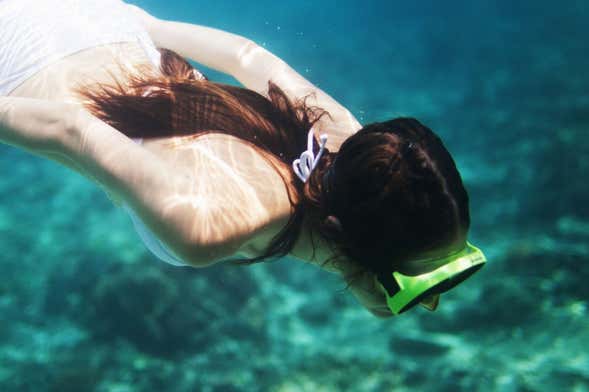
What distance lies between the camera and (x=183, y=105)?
181 cm

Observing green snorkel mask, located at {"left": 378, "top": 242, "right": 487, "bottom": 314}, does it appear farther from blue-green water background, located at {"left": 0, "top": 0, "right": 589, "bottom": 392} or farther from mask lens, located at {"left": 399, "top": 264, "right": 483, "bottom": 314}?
blue-green water background, located at {"left": 0, "top": 0, "right": 589, "bottom": 392}

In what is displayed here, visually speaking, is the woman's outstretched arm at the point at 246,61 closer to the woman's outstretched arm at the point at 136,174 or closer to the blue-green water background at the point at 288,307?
the woman's outstretched arm at the point at 136,174

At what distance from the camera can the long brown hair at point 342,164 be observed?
144 centimetres

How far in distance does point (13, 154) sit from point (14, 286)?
285 cm

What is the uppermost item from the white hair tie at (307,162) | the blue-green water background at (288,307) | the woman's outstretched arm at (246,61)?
the woman's outstretched arm at (246,61)

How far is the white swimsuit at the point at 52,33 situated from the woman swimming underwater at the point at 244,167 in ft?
0.04

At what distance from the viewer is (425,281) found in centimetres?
162

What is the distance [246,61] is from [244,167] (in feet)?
3.60

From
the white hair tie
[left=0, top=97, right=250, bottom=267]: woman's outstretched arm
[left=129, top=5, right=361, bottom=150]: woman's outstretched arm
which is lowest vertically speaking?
[left=0, top=97, right=250, bottom=267]: woman's outstretched arm

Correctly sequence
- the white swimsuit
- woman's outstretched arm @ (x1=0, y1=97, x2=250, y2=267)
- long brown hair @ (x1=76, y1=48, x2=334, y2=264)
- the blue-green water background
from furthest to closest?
the blue-green water background < the white swimsuit < long brown hair @ (x1=76, y1=48, x2=334, y2=264) < woman's outstretched arm @ (x1=0, y1=97, x2=250, y2=267)

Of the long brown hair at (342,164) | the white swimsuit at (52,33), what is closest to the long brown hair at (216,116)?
the long brown hair at (342,164)

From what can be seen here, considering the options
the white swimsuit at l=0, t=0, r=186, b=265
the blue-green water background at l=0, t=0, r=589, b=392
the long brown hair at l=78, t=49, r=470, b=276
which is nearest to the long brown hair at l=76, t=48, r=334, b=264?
the long brown hair at l=78, t=49, r=470, b=276

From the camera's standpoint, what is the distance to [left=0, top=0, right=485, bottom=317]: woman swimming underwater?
1.43 meters

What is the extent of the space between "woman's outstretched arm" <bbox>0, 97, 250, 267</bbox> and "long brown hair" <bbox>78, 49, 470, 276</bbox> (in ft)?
0.91
